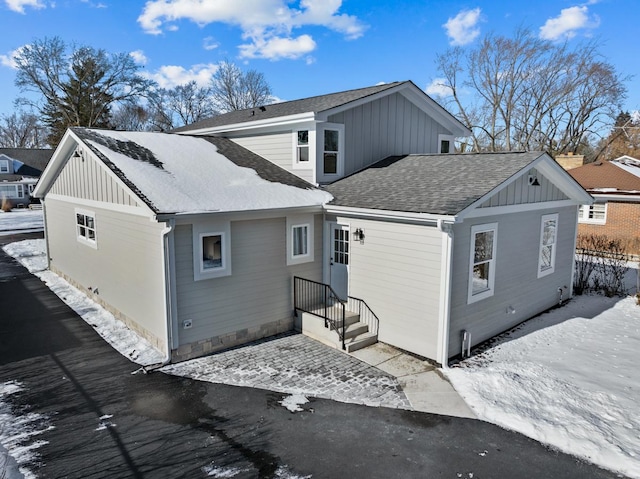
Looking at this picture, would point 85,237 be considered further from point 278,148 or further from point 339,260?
point 339,260

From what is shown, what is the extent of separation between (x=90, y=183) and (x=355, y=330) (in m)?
7.69

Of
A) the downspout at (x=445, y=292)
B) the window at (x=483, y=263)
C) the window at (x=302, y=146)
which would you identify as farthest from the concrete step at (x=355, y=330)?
the window at (x=302, y=146)

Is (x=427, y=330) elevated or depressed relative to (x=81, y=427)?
elevated

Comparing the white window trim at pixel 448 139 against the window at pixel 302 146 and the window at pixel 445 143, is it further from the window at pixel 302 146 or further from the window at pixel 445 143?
the window at pixel 302 146

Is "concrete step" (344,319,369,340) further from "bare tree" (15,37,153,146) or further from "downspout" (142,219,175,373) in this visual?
"bare tree" (15,37,153,146)

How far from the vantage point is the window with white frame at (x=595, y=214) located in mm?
21062

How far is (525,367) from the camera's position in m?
8.12

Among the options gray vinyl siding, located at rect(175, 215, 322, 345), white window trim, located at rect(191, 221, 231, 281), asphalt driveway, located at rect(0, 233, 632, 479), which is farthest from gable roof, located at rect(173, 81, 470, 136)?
asphalt driveway, located at rect(0, 233, 632, 479)

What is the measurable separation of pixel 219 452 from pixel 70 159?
1014cm

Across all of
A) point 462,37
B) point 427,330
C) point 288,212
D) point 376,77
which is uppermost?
point 462,37

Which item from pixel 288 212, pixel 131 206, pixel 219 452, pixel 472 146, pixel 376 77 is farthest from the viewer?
pixel 472 146

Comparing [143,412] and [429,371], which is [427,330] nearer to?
[429,371]

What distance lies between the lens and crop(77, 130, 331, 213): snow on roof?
341 inches

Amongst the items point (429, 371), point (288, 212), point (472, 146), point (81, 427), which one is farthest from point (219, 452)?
point (472, 146)
